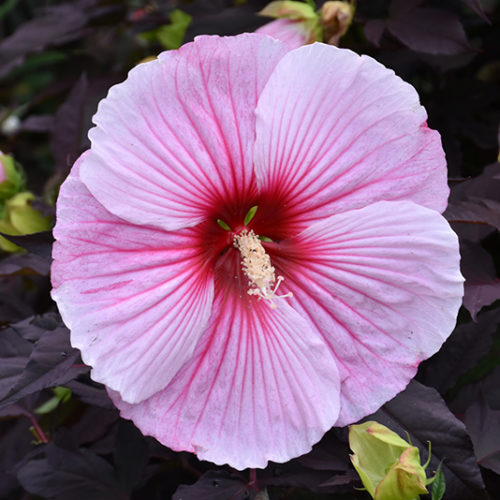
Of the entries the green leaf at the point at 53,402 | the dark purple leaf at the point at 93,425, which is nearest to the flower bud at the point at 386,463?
the dark purple leaf at the point at 93,425

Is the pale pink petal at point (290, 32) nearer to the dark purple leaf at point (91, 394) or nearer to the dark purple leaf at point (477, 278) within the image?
the dark purple leaf at point (477, 278)

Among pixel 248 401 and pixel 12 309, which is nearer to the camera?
pixel 248 401

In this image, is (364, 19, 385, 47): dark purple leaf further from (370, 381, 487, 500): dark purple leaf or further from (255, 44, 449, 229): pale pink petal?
(370, 381, 487, 500): dark purple leaf

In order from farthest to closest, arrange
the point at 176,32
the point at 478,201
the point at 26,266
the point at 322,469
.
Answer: the point at 176,32 < the point at 26,266 < the point at 478,201 < the point at 322,469

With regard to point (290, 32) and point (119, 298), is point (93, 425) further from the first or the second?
point (290, 32)

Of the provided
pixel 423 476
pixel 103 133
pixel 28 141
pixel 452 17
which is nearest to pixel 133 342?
pixel 103 133

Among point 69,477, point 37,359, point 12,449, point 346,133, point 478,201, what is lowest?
point 12,449

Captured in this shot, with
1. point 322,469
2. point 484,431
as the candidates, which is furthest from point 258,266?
point 484,431
